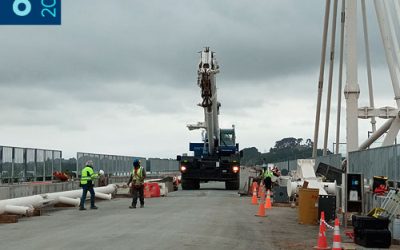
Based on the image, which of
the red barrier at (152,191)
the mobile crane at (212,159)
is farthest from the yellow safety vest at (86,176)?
the mobile crane at (212,159)

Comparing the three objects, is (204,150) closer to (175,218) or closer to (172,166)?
(175,218)

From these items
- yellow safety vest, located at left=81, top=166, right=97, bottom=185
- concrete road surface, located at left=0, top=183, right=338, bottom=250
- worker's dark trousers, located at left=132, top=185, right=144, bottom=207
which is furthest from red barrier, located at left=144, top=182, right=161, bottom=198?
concrete road surface, located at left=0, top=183, right=338, bottom=250

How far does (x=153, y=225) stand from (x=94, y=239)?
3.05 m

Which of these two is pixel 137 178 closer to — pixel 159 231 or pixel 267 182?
pixel 159 231

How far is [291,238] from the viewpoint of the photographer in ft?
47.1

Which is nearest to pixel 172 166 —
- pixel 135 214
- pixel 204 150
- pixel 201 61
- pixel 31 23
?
pixel 204 150

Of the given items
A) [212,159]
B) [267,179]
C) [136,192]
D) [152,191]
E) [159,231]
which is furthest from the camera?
[212,159]

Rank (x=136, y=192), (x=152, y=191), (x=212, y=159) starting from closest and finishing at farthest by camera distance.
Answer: (x=136, y=192), (x=152, y=191), (x=212, y=159)

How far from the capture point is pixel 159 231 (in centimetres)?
1415

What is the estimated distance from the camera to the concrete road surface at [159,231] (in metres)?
12.2

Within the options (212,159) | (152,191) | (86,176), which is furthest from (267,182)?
(86,176)

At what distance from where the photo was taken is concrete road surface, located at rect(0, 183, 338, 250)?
12172mm

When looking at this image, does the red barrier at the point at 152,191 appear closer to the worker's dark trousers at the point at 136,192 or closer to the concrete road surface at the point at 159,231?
the worker's dark trousers at the point at 136,192

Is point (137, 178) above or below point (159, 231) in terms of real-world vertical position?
above
